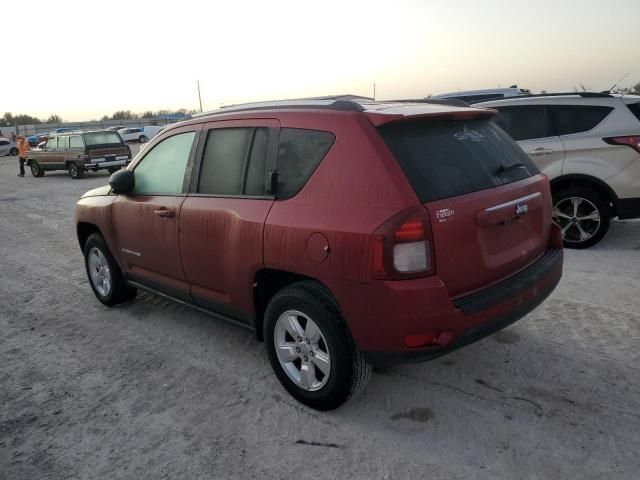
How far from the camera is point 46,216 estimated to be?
35.5ft

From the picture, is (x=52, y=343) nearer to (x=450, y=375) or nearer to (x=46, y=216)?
(x=450, y=375)

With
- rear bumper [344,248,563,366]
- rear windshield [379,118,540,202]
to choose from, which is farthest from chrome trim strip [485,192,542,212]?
rear bumper [344,248,563,366]

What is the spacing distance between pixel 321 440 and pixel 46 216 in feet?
32.7

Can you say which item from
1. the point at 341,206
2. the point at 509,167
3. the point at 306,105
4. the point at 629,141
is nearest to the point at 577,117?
the point at 629,141

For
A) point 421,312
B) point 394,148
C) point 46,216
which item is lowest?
point 46,216

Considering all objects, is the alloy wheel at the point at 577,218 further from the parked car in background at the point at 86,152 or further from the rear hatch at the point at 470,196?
the parked car in background at the point at 86,152

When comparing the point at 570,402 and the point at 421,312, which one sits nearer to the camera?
the point at 421,312

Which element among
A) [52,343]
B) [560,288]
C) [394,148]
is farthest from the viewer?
[560,288]

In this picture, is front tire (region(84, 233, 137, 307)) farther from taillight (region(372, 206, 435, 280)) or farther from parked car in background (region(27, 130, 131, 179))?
parked car in background (region(27, 130, 131, 179))

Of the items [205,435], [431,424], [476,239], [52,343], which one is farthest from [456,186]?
[52,343]

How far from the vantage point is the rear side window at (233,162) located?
3281mm

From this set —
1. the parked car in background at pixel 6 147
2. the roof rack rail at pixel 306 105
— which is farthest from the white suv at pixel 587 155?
the parked car in background at pixel 6 147

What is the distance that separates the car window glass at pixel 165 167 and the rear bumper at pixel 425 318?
6.36ft

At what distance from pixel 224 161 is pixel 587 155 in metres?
4.62
